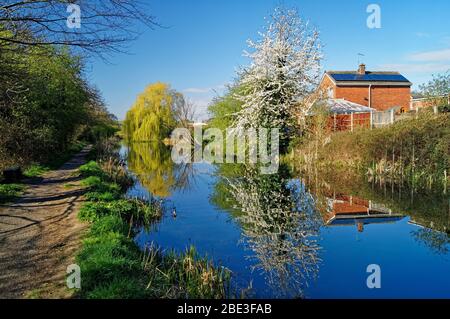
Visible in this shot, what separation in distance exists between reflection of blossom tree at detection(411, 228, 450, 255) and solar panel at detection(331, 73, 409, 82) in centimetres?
2998

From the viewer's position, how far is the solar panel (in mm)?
36906

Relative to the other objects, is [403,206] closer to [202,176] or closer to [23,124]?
[202,176]

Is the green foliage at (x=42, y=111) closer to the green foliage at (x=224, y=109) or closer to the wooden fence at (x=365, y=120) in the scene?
the green foliage at (x=224, y=109)

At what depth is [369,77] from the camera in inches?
1476

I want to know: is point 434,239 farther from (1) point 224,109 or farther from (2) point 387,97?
(2) point 387,97

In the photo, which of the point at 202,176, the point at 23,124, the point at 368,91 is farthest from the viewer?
the point at 368,91

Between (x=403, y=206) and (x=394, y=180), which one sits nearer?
(x=403, y=206)

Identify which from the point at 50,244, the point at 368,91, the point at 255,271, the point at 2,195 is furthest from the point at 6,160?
the point at 368,91

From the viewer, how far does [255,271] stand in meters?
6.67

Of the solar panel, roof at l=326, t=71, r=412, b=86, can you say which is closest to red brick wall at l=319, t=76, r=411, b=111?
roof at l=326, t=71, r=412, b=86

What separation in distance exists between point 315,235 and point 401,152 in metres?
9.52

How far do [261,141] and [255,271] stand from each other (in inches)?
670
